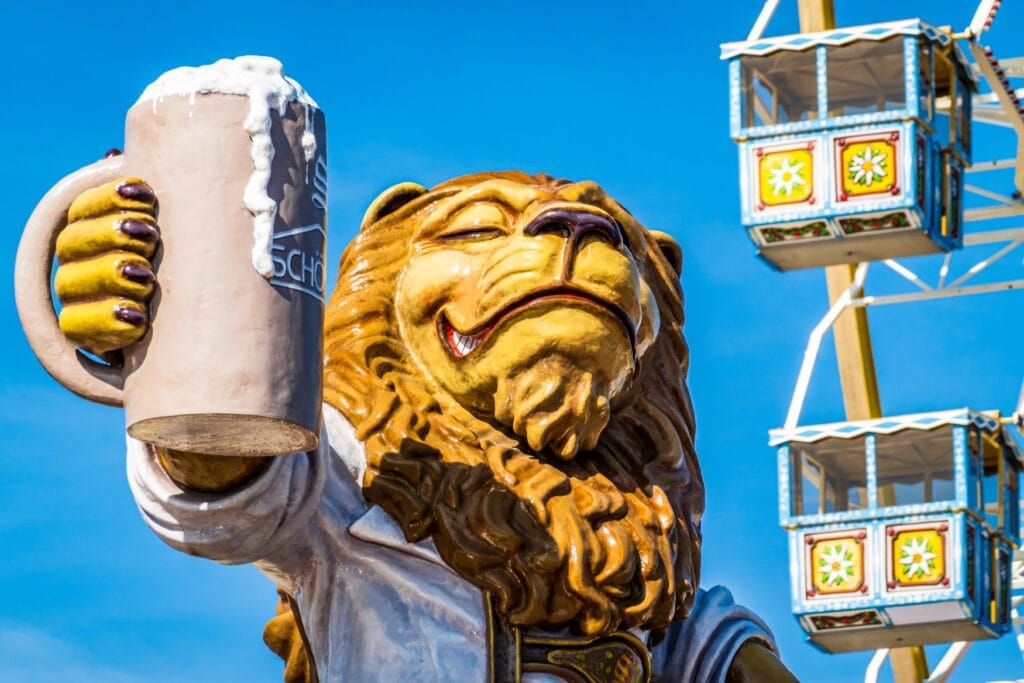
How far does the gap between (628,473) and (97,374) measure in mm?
1244

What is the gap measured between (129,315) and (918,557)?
781 inches

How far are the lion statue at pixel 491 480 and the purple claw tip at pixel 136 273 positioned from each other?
0.53m

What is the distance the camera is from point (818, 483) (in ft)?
81.6

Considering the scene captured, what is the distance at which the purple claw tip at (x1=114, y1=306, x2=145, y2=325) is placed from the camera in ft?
15.4

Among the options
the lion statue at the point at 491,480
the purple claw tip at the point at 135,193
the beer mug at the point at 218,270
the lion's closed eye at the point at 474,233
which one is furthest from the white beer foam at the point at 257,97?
the lion's closed eye at the point at 474,233

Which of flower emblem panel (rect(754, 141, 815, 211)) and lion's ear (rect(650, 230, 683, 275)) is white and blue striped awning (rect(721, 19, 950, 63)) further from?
lion's ear (rect(650, 230, 683, 275))

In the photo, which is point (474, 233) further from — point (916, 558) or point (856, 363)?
point (856, 363)

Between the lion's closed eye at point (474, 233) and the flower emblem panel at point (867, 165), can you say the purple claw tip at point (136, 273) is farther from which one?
the flower emblem panel at point (867, 165)

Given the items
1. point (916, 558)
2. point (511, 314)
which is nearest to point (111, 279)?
point (511, 314)

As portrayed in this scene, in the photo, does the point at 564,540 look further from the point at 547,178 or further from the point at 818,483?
the point at 818,483

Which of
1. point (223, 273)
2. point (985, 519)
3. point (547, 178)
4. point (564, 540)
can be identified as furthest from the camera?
point (985, 519)

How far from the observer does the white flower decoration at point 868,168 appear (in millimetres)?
23891

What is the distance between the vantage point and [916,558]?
2398 centimetres

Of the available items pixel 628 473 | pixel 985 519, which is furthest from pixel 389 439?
pixel 985 519
